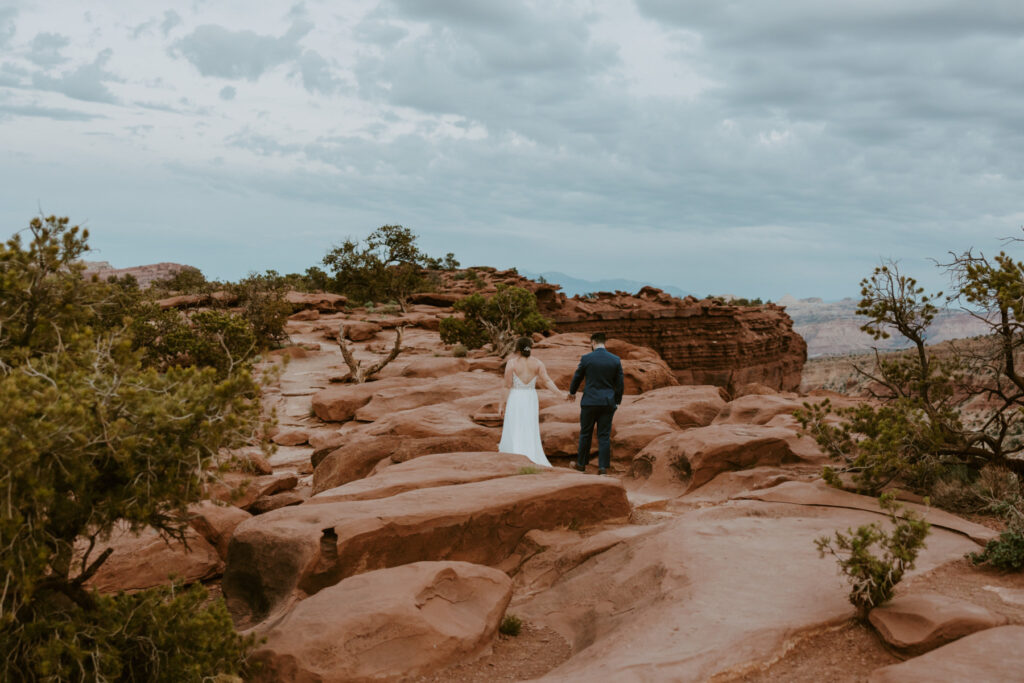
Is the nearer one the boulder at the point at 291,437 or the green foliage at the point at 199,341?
the boulder at the point at 291,437

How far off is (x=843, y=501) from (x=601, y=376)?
457cm

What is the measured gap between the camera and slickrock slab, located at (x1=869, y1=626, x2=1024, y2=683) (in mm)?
4957

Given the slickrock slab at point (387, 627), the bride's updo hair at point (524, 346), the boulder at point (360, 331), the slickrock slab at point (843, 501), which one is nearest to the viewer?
the slickrock slab at point (387, 627)

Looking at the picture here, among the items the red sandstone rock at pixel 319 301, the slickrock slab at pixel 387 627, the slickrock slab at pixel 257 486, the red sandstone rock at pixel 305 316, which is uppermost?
the red sandstone rock at pixel 319 301

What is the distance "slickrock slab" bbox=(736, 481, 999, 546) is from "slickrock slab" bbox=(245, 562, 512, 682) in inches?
174

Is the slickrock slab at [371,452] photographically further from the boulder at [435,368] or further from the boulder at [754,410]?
the boulder at [435,368]

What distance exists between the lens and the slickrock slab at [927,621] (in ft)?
18.5

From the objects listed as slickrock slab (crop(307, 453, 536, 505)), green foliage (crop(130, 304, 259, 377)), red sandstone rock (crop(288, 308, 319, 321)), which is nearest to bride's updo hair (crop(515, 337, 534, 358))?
slickrock slab (crop(307, 453, 536, 505))

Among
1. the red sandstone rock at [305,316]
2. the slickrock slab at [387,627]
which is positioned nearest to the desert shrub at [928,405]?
the slickrock slab at [387,627]

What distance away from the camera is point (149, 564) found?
9.90 metres

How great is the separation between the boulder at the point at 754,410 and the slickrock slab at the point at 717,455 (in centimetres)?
256

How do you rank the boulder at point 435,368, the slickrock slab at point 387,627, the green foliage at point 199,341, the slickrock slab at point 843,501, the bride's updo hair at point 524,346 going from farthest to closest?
the green foliage at point 199,341 < the boulder at point 435,368 < the bride's updo hair at point 524,346 < the slickrock slab at point 843,501 < the slickrock slab at point 387,627

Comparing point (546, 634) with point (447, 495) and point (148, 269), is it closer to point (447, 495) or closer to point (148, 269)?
point (447, 495)

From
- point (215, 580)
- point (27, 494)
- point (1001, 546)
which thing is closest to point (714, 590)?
point (1001, 546)
